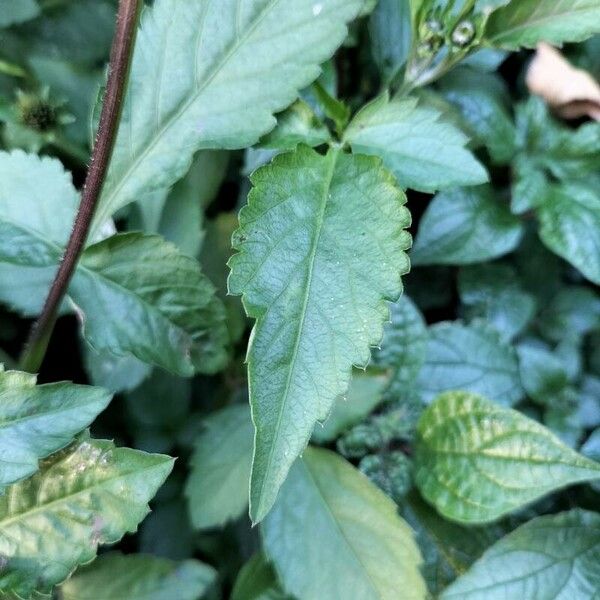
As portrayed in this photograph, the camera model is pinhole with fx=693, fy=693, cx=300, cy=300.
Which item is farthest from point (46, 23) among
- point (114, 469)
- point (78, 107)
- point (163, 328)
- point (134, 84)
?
point (114, 469)

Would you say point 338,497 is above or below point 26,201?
below

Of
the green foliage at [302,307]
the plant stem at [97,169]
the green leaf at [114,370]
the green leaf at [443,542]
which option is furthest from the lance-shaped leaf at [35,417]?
the green leaf at [443,542]

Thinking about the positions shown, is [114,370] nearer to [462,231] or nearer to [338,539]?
[338,539]

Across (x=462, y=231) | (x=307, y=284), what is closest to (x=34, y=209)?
(x=307, y=284)

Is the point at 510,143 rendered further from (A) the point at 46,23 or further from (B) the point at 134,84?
(A) the point at 46,23

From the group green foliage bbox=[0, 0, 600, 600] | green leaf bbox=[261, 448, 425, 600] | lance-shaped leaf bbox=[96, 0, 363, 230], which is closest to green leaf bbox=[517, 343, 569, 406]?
green foliage bbox=[0, 0, 600, 600]
